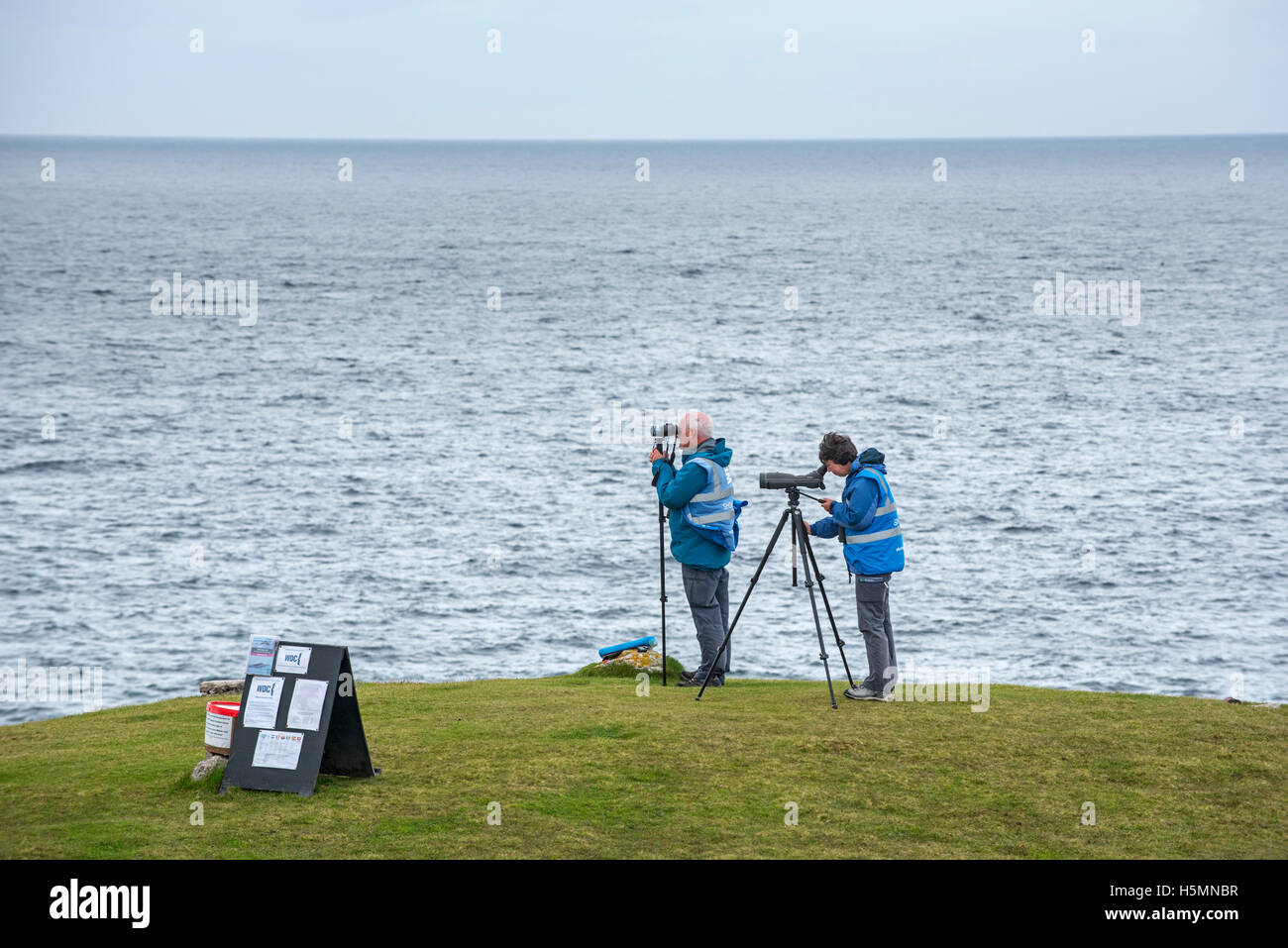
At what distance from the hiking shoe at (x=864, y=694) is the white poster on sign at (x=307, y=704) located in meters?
5.86

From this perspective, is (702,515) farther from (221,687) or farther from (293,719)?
(221,687)

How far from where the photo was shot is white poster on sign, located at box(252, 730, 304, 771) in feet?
33.4

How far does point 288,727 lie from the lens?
404 inches

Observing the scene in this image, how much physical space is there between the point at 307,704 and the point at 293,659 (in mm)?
426

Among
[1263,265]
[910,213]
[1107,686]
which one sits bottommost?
[1107,686]

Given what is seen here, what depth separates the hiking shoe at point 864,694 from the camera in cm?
1331

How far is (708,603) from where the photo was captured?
1359 cm

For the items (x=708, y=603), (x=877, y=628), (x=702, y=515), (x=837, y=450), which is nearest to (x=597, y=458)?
(x=708, y=603)

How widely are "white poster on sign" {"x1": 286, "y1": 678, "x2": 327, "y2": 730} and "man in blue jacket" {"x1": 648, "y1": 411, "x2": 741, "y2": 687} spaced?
430 cm

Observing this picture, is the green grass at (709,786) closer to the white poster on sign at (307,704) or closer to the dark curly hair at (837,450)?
the white poster on sign at (307,704)

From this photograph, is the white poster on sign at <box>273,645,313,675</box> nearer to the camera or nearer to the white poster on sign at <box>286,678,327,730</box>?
the white poster on sign at <box>286,678,327,730</box>
